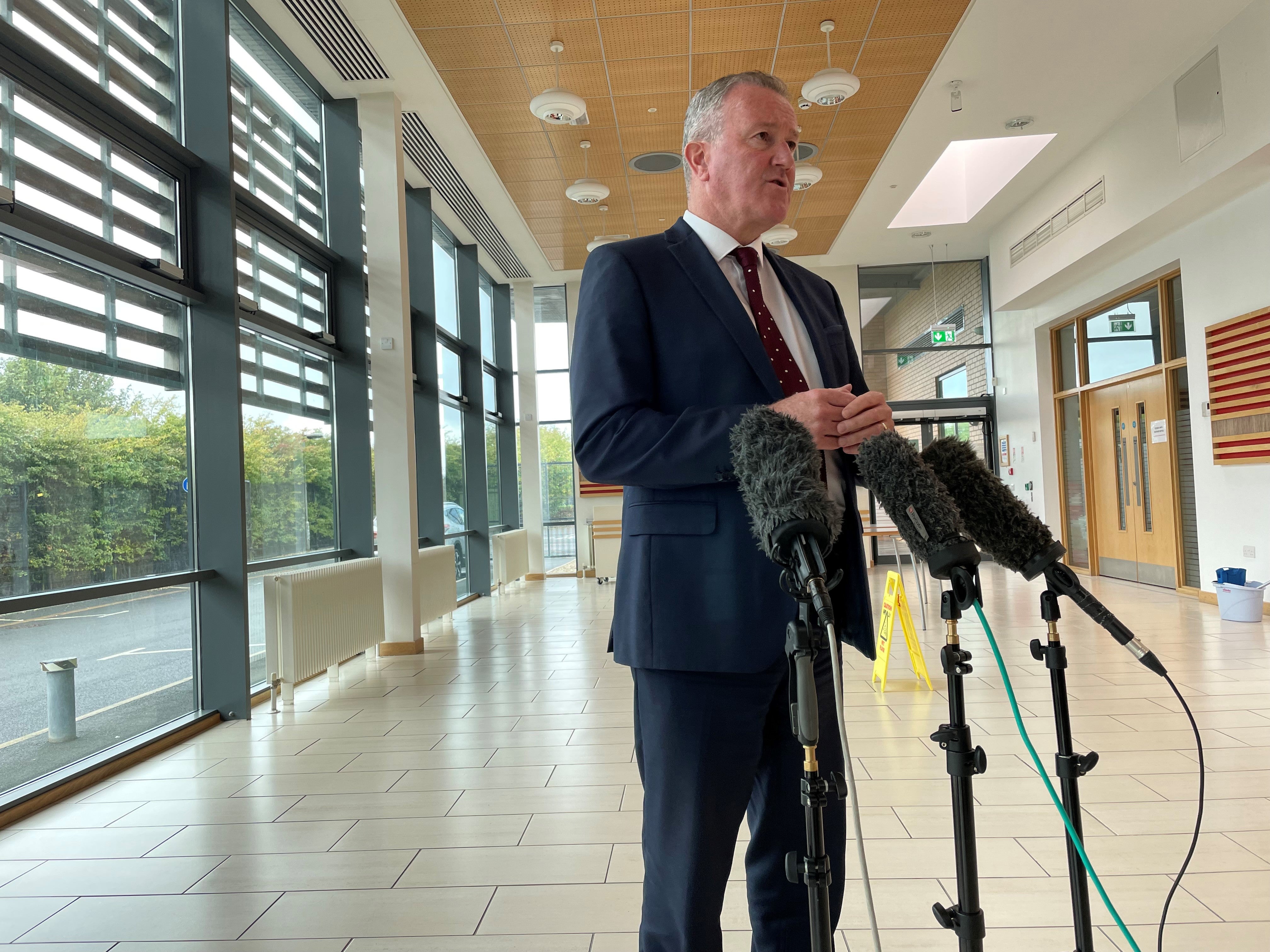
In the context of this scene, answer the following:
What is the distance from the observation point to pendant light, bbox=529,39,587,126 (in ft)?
20.1

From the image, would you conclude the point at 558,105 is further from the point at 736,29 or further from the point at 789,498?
the point at 789,498

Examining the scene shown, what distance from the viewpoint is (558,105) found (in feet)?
20.2

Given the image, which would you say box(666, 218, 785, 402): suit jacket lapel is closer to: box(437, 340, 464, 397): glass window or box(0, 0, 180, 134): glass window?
box(0, 0, 180, 134): glass window

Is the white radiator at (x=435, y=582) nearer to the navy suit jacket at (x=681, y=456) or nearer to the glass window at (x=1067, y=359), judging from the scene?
the navy suit jacket at (x=681, y=456)

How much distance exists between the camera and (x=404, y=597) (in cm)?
647

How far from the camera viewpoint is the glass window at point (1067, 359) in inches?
400

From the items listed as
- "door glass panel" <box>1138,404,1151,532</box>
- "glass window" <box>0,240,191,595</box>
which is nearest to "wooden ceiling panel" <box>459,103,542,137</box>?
"glass window" <box>0,240,191,595</box>

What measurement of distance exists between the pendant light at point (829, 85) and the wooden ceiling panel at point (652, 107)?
3.83 feet

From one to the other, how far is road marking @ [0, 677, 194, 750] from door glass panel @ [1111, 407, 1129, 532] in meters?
9.02

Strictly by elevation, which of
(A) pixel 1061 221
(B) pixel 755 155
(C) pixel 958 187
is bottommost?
(B) pixel 755 155

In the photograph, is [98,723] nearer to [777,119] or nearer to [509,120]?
[777,119]

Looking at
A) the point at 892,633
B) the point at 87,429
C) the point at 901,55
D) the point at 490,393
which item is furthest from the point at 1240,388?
the point at 490,393

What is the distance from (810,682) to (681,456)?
336mm


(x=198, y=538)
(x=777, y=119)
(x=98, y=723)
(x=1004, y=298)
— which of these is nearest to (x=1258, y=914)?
(x=777, y=119)
